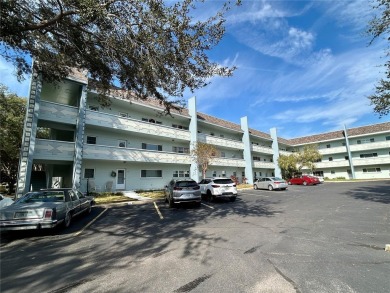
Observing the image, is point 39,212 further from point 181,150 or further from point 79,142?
point 181,150

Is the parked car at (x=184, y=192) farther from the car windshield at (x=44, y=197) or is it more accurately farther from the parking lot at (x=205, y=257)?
the car windshield at (x=44, y=197)

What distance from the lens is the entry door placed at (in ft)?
76.3

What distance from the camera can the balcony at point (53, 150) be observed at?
55.9 ft

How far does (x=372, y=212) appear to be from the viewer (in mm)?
10414

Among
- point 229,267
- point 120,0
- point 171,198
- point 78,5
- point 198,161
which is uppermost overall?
point 120,0

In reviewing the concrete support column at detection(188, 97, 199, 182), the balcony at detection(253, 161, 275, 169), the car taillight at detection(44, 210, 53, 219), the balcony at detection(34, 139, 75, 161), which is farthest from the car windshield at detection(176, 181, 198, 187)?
the balcony at detection(253, 161, 275, 169)

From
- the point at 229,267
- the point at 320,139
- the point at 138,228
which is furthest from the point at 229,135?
the point at 229,267

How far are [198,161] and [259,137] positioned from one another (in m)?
19.6

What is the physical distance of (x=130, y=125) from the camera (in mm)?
23062

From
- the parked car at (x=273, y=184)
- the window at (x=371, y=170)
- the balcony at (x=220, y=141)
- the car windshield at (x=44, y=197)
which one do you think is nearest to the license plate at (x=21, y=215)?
the car windshield at (x=44, y=197)

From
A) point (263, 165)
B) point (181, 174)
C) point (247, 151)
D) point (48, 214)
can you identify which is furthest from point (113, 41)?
point (263, 165)

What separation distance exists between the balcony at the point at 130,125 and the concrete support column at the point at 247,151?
525 inches

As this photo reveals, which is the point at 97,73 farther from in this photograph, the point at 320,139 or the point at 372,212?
the point at 320,139

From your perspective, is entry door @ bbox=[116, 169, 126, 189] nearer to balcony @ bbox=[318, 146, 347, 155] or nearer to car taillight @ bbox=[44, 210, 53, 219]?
car taillight @ bbox=[44, 210, 53, 219]
